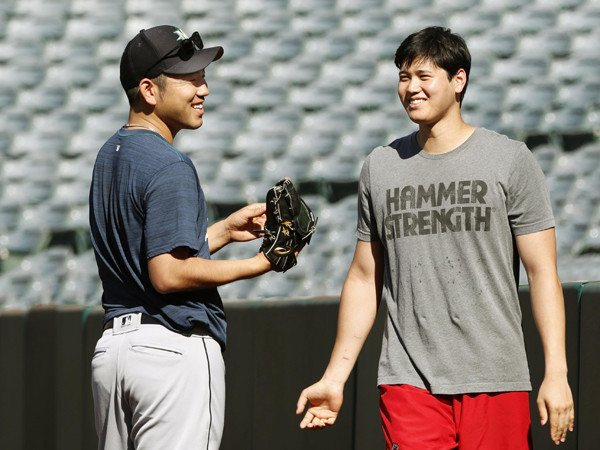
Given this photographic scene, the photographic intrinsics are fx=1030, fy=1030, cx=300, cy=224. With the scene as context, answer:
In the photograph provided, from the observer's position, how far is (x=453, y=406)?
2832 mm

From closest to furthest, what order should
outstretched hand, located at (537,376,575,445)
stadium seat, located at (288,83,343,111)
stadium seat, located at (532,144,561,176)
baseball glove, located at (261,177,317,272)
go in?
outstretched hand, located at (537,376,575,445)
baseball glove, located at (261,177,317,272)
stadium seat, located at (532,144,561,176)
stadium seat, located at (288,83,343,111)

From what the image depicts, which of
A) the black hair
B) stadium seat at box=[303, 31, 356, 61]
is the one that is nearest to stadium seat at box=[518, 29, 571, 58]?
stadium seat at box=[303, 31, 356, 61]

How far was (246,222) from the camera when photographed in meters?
3.21

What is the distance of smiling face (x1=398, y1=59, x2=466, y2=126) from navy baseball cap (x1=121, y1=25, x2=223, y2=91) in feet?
1.91

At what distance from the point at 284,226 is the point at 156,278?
411mm

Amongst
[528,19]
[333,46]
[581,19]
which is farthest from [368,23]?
[581,19]

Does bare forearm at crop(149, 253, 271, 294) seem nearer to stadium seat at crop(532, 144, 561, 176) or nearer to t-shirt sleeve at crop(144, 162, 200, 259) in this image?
t-shirt sleeve at crop(144, 162, 200, 259)

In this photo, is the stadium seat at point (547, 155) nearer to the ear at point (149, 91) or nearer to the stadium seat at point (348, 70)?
the stadium seat at point (348, 70)

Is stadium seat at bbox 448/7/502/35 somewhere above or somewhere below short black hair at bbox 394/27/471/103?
above

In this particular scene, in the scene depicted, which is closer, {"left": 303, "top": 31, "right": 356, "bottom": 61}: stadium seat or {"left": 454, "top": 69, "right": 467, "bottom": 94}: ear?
{"left": 454, "top": 69, "right": 467, "bottom": 94}: ear

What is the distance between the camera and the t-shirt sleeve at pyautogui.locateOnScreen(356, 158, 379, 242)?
3.04 m

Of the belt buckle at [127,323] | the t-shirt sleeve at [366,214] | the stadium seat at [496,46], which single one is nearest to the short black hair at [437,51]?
the t-shirt sleeve at [366,214]

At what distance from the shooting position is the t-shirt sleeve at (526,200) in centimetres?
279

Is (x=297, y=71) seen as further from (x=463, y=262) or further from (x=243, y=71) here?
(x=463, y=262)
